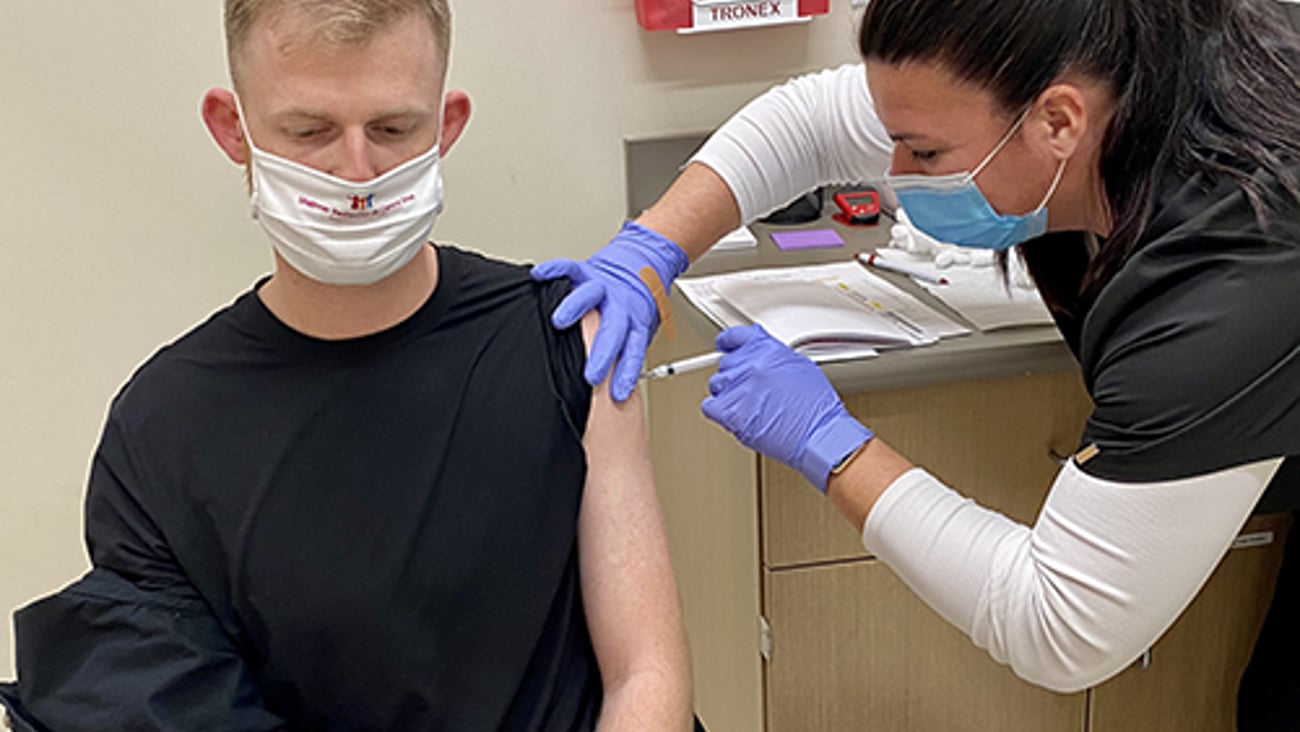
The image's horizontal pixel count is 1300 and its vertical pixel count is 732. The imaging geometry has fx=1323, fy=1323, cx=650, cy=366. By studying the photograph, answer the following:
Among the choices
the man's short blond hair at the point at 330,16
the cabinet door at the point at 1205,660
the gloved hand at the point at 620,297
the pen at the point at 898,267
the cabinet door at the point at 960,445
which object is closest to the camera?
the man's short blond hair at the point at 330,16

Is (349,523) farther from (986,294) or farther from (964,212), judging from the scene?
(986,294)

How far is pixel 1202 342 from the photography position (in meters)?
1.18

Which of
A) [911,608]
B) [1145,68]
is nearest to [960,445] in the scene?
[911,608]

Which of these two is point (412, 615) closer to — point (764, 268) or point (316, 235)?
point (316, 235)

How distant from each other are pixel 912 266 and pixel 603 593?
84 cm

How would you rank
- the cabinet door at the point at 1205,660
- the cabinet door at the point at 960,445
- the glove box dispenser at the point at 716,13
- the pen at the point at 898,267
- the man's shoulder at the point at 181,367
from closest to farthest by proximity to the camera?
the man's shoulder at the point at 181,367 → the cabinet door at the point at 960,445 → the cabinet door at the point at 1205,660 → the pen at the point at 898,267 → the glove box dispenser at the point at 716,13

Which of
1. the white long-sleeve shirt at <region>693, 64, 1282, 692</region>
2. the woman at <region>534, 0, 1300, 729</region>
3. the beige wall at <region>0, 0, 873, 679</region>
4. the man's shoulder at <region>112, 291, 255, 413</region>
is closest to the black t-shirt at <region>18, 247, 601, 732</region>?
the man's shoulder at <region>112, 291, 255, 413</region>

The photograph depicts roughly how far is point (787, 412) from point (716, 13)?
831 mm

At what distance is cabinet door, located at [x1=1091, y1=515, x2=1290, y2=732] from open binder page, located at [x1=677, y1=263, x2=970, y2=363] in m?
0.50

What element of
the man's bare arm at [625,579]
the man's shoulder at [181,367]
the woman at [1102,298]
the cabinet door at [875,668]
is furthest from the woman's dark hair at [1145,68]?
the man's shoulder at [181,367]

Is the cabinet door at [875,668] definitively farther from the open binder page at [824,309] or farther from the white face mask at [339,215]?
the white face mask at [339,215]

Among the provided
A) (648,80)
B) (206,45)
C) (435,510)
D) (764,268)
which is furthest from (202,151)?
(435,510)

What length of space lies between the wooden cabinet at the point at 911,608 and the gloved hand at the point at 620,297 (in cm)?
16

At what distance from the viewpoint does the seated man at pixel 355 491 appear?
1.13 metres
